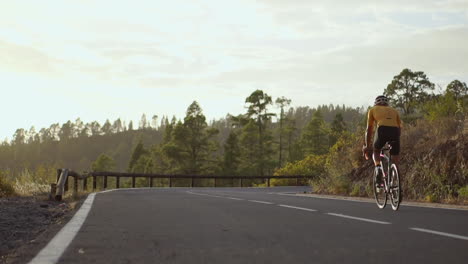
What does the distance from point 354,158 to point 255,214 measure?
9.94 meters

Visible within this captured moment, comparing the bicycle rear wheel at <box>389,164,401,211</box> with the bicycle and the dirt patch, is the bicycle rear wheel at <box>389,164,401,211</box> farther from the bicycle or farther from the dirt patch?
the dirt patch

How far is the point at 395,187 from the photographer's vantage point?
9.92 meters

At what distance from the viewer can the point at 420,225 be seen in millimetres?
6941

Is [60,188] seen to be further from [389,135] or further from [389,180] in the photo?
[389,135]

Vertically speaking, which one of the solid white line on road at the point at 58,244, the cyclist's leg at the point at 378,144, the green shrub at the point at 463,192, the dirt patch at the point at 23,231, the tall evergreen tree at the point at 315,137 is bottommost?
the dirt patch at the point at 23,231

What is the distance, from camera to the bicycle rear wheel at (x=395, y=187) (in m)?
9.72

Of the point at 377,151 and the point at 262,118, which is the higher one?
the point at 262,118

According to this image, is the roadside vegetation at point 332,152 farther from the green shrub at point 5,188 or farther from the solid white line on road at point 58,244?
the solid white line on road at point 58,244

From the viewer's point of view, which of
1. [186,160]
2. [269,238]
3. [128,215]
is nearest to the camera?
[269,238]

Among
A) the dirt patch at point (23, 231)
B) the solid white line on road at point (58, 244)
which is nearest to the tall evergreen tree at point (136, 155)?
the dirt patch at point (23, 231)

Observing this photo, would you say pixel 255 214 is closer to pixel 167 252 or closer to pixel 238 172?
pixel 167 252

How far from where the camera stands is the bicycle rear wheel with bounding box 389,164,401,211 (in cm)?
972

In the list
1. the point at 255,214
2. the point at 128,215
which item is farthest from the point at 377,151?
the point at 128,215

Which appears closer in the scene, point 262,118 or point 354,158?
point 354,158
